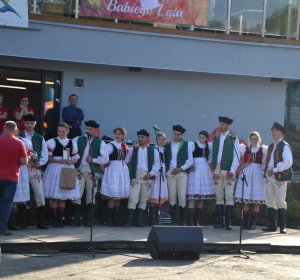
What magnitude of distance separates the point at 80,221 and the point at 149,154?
1967mm

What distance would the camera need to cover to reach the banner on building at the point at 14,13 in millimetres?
18438

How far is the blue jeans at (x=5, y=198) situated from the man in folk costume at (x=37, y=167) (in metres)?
1.63

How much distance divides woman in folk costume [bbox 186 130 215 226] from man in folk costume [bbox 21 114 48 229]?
3187 mm

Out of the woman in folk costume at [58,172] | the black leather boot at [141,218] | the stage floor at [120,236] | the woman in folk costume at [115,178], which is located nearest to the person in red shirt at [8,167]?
the stage floor at [120,236]

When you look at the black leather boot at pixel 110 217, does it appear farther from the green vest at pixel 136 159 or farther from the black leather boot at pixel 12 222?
the black leather boot at pixel 12 222

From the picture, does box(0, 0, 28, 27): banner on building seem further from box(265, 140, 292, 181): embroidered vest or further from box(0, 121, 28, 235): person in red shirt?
box(265, 140, 292, 181): embroidered vest

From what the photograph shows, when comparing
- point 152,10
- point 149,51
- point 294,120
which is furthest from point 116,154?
point 294,120

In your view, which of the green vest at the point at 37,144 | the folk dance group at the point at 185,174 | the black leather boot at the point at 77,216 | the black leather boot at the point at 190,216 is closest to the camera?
the green vest at the point at 37,144

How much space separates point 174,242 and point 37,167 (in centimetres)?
409

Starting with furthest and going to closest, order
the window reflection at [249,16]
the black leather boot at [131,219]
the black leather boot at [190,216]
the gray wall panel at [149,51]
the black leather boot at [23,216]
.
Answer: the window reflection at [249,16], the gray wall panel at [149,51], the black leather boot at [190,216], the black leather boot at [131,219], the black leather boot at [23,216]

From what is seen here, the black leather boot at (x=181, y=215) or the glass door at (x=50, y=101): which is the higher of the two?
the glass door at (x=50, y=101)

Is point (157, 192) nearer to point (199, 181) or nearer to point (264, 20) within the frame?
point (199, 181)

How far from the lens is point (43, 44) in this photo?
62.7ft

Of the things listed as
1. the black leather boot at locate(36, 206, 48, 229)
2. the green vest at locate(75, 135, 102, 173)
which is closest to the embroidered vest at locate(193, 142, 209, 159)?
the green vest at locate(75, 135, 102, 173)
